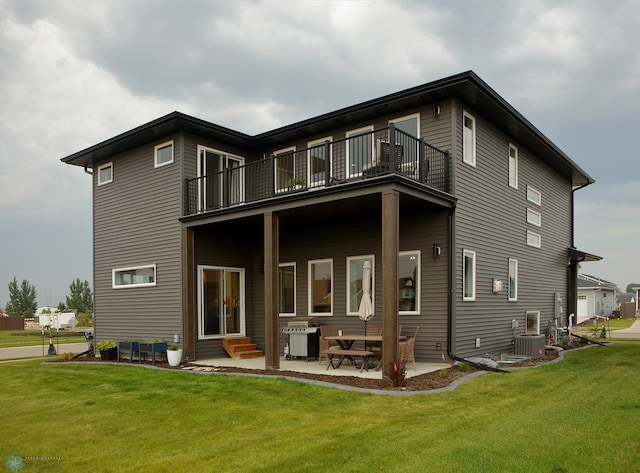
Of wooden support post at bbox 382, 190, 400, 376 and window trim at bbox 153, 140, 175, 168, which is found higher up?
window trim at bbox 153, 140, 175, 168

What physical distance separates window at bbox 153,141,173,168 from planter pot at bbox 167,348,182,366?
4.94m

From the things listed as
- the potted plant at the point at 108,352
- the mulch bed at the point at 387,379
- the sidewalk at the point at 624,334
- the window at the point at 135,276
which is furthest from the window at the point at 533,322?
the potted plant at the point at 108,352

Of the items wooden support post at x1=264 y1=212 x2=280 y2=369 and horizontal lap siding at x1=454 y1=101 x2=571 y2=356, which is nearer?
wooden support post at x1=264 y1=212 x2=280 y2=369

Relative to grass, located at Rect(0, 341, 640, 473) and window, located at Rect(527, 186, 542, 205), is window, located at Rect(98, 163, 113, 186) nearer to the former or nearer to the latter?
grass, located at Rect(0, 341, 640, 473)

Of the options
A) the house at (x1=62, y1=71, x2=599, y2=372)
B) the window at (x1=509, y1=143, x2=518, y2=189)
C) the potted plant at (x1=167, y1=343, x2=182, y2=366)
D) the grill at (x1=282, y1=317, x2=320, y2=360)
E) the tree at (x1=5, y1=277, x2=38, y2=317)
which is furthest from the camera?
the tree at (x1=5, y1=277, x2=38, y2=317)

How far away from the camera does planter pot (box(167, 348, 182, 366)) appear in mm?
11492

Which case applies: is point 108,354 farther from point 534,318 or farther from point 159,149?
point 534,318

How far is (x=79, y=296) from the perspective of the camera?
49.8 meters

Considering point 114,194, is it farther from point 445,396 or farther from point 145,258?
point 445,396

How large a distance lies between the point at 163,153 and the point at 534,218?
10997 millimetres

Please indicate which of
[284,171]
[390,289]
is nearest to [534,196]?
[284,171]

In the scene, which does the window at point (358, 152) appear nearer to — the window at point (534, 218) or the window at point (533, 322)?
the window at point (534, 218)

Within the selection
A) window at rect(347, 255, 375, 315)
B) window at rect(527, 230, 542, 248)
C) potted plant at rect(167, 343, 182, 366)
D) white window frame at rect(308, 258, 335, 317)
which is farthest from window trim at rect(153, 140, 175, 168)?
window at rect(527, 230, 542, 248)

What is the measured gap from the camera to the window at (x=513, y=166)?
527 inches
